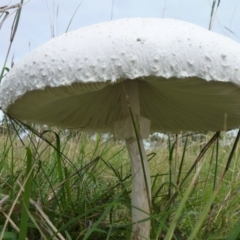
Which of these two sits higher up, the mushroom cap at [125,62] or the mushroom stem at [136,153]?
the mushroom cap at [125,62]

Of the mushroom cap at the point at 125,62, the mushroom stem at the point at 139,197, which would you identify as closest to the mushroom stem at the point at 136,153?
the mushroom stem at the point at 139,197

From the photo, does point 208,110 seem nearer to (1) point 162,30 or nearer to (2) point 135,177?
(2) point 135,177

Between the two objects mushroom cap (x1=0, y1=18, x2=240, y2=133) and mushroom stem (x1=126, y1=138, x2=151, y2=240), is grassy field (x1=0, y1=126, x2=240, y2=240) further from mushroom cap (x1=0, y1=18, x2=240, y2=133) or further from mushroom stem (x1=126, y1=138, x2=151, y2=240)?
mushroom cap (x1=0, y1=18, x2=240, y2=133)

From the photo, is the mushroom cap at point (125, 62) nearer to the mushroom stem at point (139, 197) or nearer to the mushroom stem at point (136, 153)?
the mushroom stem at point (136, 153)

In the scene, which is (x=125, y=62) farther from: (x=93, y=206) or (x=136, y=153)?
(x=93, y=206)

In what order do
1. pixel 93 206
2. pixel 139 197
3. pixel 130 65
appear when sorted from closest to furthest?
pixel 130 65 → pixel 139 197 → pixel 93 206

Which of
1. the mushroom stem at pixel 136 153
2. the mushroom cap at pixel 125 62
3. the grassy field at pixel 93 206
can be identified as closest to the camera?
the mushroom cap at pixel 125 62

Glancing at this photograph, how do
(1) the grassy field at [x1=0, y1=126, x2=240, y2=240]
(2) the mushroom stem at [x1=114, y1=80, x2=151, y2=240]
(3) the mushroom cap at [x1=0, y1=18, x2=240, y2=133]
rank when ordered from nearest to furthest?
(3) the mushroom cap at [x1=0, y1=18, x2=240, y2=133]
(1) the grassy field at [x1=0, y1=126, x2=240, y2=240]
(2) the mushroom stem at [x1=114, y1=80, x2=151, y2=240]

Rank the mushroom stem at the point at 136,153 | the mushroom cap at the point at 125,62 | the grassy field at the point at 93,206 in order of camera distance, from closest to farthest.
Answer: the mushroom cap at the point at 125,62 < the grassy field at the point at 93,206 < the mushroom stem at the point at 136,153

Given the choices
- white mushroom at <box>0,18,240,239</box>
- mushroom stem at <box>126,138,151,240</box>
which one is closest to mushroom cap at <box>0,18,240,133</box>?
white mushroom at <box>0,18,240,239</box>

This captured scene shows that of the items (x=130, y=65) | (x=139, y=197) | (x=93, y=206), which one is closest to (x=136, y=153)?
(x=139, y=197)

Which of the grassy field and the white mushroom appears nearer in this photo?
the white mushroom
